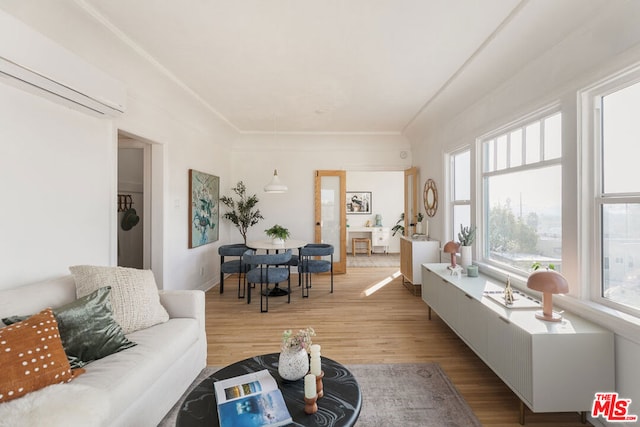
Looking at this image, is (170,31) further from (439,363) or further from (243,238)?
(243,238)

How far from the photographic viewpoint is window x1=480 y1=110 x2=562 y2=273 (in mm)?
2549

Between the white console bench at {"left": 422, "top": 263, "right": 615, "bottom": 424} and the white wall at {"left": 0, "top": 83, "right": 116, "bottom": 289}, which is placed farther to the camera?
the white wall at {"left": 0, "top": 83, "right": 116, "bottom": 289}

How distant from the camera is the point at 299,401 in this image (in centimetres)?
147

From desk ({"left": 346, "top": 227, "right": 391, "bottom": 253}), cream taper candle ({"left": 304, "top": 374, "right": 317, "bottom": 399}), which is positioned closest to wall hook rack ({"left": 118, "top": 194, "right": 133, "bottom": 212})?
cream taper candle ({"left": 304, "top": 374, "right": 317, "bottom": 399})

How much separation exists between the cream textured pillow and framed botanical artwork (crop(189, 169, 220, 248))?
235 cm

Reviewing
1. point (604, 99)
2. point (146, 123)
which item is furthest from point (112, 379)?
point (604, 99)

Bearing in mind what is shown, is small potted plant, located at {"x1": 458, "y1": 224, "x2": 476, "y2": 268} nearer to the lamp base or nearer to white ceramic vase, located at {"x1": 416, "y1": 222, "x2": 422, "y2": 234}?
the lamp base

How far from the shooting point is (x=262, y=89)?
3.68 metres

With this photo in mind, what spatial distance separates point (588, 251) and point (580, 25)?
160 cm

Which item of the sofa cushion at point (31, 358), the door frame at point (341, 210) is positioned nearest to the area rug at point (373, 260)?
the door frame at point (341, 210)

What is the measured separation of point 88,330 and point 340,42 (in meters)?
2.83

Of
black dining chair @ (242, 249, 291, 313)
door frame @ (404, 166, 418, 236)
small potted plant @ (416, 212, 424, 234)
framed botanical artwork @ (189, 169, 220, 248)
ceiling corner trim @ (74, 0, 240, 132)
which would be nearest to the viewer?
ceiling corner trim @ (74, 0, 240, 132)

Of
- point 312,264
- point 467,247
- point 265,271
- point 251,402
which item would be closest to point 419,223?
point 467,247

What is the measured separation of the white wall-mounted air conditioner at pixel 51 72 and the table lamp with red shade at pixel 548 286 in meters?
3.48
